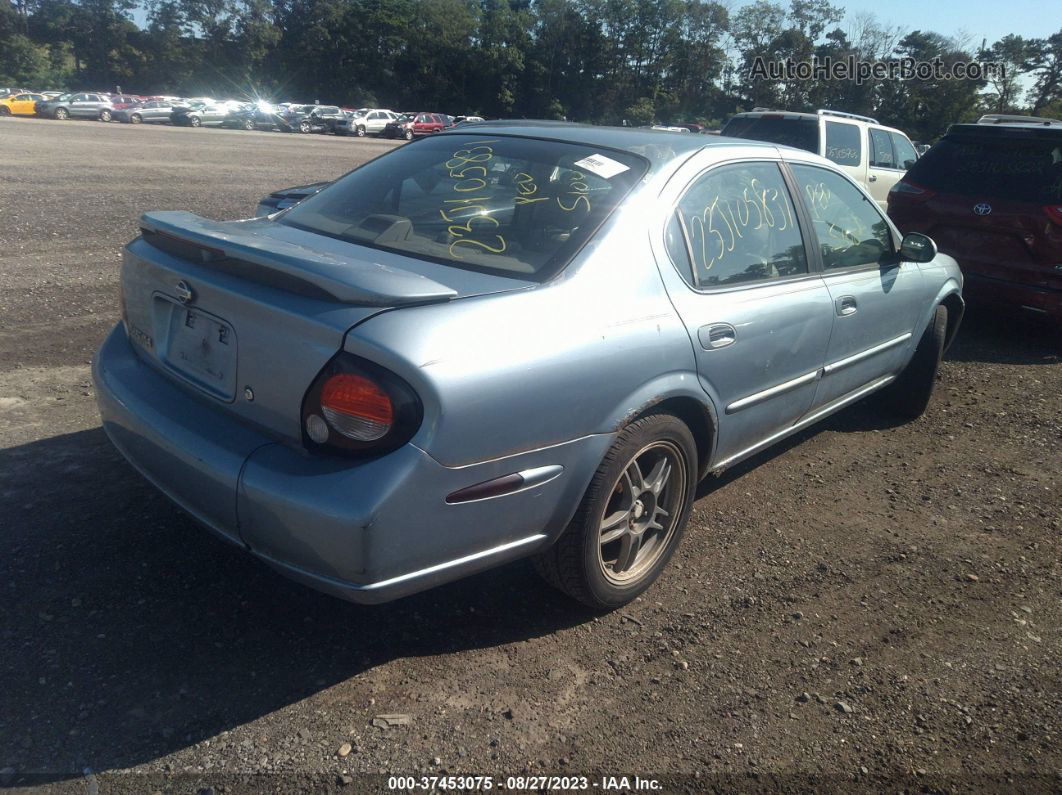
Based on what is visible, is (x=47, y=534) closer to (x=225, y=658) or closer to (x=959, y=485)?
(x=225, y=658)

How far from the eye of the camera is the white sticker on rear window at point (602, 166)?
3.24 metres

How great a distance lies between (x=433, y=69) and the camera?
75.2m

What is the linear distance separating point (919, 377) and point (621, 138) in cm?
281

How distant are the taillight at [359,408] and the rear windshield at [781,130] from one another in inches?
357

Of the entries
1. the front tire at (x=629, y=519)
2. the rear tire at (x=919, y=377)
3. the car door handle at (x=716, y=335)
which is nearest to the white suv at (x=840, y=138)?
the rear tire at (x=919, y=377)

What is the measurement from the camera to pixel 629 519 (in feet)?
10.2

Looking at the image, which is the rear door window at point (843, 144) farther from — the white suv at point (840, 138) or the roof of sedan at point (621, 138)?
the roof of sedan at point (621, 138)

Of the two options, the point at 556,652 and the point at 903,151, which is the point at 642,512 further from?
the point at 903,151

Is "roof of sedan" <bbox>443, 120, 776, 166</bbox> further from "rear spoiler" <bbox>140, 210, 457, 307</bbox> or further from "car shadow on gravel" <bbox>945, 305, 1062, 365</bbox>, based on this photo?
"car shadow on gravel" <bbox>945, 305, 1062, 365</bbox>

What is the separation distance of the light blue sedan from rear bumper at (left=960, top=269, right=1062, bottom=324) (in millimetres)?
3622

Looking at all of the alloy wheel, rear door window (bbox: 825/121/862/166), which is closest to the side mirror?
the alloy wheel

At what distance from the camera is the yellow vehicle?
1694 inches

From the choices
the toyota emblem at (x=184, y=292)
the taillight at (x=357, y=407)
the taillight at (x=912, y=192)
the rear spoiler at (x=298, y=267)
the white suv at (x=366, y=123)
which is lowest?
the taillight at (x=357, y=407)

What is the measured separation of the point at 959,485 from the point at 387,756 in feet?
11.4
